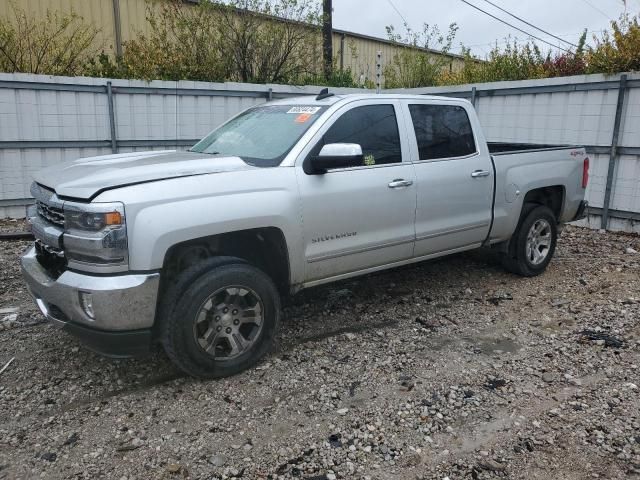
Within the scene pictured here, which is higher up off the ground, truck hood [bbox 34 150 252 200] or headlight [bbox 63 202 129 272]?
truck hood [bbox 34 150 252 200]

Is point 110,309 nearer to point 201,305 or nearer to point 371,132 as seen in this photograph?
point 201,305

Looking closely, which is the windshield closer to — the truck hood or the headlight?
the truck hood

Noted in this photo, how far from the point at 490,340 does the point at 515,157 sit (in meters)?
2.08

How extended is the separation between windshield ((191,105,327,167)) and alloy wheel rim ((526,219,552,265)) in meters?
2.94

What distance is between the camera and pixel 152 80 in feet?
30.2

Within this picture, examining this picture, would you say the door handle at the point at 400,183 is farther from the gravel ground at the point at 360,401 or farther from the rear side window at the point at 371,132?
the gravel ground at the point at 360,401

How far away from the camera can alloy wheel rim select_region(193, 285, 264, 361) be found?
3.52 m

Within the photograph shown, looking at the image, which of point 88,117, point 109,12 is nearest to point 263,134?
point 88,117

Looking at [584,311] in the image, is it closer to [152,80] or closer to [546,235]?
[546,235]

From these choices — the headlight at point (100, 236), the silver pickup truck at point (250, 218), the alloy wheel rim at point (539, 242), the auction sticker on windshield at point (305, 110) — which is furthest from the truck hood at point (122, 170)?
the alloy wheel rim at point (539, 242)

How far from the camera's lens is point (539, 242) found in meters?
6.00

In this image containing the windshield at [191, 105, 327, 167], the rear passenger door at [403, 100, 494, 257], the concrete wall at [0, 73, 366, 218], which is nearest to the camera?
the windshield at [191, 105, 327, 167]

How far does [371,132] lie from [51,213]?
8.09ft

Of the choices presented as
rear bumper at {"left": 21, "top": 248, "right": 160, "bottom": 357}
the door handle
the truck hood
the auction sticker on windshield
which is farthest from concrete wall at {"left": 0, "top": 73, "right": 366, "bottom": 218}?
the door handle
